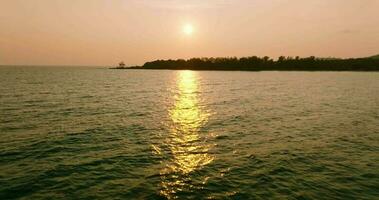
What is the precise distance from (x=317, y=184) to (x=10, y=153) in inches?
1053

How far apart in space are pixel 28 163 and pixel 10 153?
372 cm

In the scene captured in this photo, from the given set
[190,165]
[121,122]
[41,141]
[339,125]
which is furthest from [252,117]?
[41,141]

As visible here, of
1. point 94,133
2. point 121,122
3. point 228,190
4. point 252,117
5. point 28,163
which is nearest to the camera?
point 228,190

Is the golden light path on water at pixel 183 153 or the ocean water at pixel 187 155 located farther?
the golden light path on water at pixel 183 153

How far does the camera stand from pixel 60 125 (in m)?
38.5

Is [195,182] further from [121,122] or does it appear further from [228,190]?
[121,122]

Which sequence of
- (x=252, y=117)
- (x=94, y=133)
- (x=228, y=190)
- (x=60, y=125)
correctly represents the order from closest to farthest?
1. (x=228, y=190)
2. (x=94, y=133)
3. (x=60, y=125)
4. (x=252, y=117)

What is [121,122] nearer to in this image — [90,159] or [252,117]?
[90,159]

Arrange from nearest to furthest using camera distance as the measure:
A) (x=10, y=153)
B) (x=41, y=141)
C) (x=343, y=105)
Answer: (x=10, y=153), (x=41, y=141), (x=343, y=105)

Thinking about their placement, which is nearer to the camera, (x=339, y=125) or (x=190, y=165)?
(x=190, y=165)

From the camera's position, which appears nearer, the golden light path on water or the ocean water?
the ocean water

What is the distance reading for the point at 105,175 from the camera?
73.8 feet

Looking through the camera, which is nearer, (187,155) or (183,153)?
(187,155)

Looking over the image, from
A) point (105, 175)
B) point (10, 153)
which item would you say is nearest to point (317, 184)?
point (105, 175)
